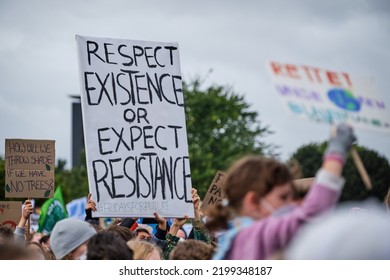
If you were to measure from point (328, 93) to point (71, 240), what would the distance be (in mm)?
2240

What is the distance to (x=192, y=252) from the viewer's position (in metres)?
4.47

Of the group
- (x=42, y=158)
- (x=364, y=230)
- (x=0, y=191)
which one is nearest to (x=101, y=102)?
(x=42, y=158)

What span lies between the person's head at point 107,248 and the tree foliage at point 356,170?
25.1m

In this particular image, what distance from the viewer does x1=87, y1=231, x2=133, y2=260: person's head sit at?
4.18 meters

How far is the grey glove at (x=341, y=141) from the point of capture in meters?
2.65

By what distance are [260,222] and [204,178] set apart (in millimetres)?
32730

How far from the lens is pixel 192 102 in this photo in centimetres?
3953

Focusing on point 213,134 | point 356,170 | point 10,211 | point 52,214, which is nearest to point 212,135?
point 213,134

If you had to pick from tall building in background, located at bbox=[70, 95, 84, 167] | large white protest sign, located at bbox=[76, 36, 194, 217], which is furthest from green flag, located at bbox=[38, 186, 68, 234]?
tall building in background, located at bbox=[70, 95, 84, 167]

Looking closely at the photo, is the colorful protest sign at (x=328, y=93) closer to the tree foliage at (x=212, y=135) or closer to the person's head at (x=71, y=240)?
the person's head at (x=71, y=240)

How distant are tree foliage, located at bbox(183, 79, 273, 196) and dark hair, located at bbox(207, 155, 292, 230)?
3087 cm

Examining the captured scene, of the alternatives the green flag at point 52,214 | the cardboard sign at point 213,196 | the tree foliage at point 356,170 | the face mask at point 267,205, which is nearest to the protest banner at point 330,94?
the face mask at point 267,205

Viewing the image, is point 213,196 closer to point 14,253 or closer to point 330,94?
point 330,94

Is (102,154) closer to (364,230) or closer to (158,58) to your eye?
(158,58)
